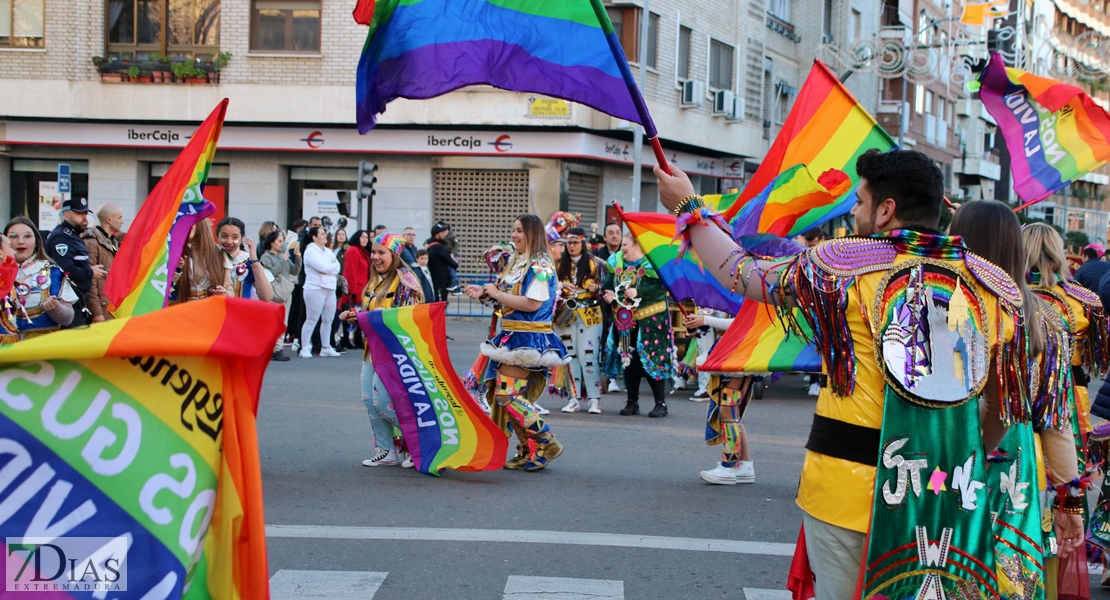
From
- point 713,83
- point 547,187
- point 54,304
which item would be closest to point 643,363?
point 54,304

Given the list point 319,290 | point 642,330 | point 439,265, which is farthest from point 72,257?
point 439,265

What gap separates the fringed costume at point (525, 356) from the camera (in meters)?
7.97

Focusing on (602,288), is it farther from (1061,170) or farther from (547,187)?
(547,187)

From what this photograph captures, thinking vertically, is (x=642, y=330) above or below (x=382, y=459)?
above

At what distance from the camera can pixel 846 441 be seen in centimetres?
317

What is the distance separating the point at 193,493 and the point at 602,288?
9.03m

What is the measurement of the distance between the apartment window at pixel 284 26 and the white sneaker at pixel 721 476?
21258 mm

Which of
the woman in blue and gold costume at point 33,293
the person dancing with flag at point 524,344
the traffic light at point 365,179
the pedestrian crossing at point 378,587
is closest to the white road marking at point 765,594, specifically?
the pedestrian crossing at point 378,587

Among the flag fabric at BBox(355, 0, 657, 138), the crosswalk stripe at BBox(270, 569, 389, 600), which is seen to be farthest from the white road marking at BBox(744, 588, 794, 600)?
the flag fabric at BBox(355, 0, 657, 138)

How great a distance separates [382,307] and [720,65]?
25.9 metres

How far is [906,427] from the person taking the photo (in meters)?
3.07

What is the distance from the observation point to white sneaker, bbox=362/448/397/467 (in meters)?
8.20

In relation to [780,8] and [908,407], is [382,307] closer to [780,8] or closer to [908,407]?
[908,407]

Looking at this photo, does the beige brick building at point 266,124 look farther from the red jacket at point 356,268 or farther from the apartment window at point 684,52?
the red jacket at point 356,268
